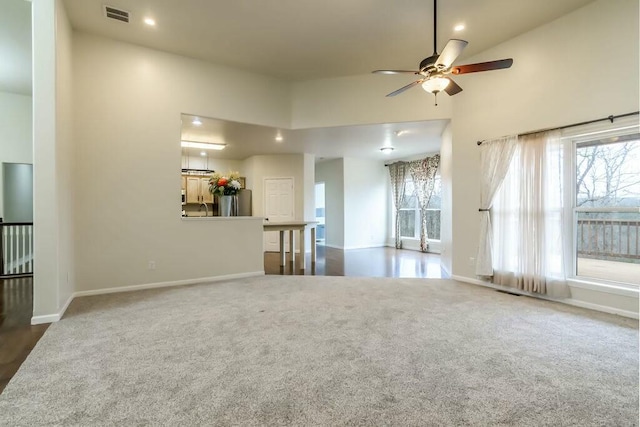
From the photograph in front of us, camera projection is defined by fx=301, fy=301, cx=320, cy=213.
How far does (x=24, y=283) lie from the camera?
15.3 ft

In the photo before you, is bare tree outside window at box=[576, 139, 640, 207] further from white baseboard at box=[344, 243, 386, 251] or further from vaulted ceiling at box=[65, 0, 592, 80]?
white baseboard at box=[344, 243, 386, 251]

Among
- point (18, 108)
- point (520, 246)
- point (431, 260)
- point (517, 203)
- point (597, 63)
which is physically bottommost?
point (431, 260)

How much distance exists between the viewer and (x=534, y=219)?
3891mm

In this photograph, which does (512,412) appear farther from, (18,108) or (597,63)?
(18,108)

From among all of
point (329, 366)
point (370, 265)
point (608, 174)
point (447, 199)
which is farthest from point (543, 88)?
point (329, 366)

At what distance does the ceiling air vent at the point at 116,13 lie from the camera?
350 cm

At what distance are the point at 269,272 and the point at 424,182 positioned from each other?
5.26 m

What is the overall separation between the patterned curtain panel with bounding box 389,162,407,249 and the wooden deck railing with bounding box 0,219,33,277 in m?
8.52

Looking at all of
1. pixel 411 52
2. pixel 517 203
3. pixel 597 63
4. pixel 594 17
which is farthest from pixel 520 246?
pixel 411 52

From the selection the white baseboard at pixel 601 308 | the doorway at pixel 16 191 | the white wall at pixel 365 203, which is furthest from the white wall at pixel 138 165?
the white wall at pixel 365 203

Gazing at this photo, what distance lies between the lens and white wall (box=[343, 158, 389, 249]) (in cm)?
926

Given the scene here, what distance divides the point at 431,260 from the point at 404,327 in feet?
14.9

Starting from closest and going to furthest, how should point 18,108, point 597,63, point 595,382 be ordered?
1. point 595,382
2. point 597,63
3. point 18,108

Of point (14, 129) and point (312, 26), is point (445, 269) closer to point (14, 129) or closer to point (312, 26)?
point (312, 26)
